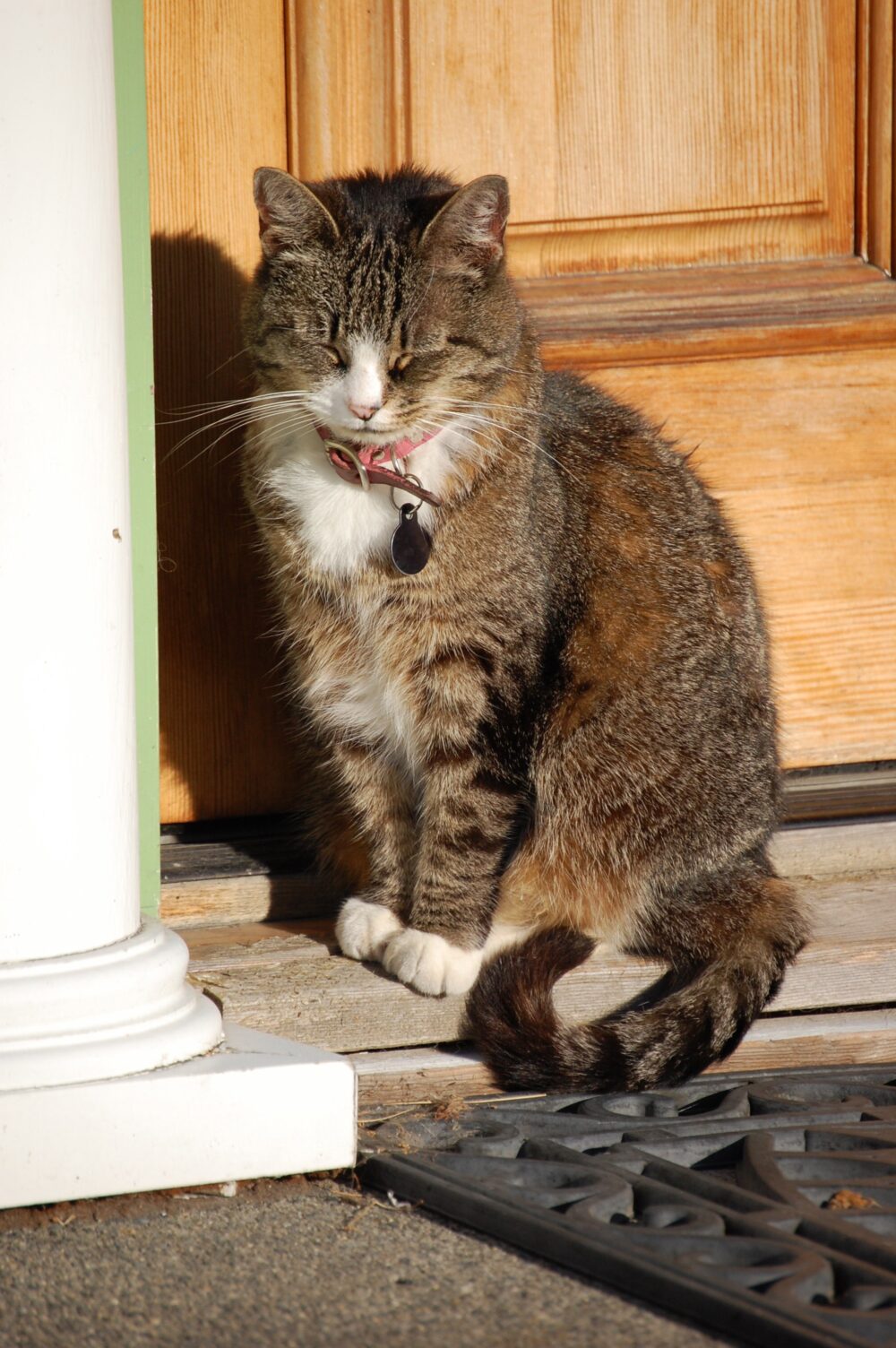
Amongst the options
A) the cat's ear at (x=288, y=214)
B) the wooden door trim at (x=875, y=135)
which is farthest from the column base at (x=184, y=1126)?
the wooden door trim at (x=875, y=135)

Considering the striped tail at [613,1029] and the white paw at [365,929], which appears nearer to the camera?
the striped tail at [613,1029]

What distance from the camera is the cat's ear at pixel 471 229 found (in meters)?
2.10

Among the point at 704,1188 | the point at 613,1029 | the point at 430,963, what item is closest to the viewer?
the point at 704,1188

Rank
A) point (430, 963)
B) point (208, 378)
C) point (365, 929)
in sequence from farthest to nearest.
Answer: point (208, 378)
point (365, 929)
point (430, 963)

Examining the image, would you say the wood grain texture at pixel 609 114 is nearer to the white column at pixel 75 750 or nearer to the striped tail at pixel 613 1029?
the white column at pixel 75 750

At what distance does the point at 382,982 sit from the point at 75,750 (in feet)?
2.34

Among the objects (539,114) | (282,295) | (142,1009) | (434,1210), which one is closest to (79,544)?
(142,1009)

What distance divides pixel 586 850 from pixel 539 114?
1.39 m

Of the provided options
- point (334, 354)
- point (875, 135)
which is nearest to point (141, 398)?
point (334, 354)

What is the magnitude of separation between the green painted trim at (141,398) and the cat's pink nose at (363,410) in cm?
31

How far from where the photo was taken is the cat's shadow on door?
2.44 m

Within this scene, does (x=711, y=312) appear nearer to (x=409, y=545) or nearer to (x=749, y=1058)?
(x=409, y=545)

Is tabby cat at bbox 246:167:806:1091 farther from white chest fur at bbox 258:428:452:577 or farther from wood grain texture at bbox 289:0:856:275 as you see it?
wood grain texture at bbox 289:0:856:275

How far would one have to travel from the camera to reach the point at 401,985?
6.98ft
